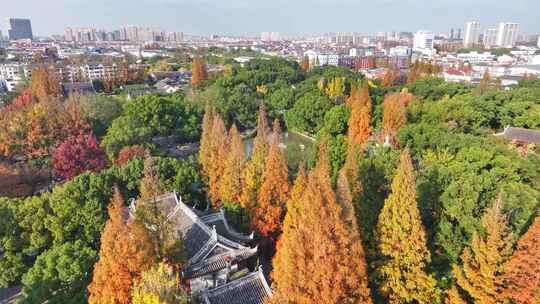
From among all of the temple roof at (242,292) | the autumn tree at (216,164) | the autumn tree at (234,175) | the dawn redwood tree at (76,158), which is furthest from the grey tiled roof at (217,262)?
the dawn redwood tree at (76,158)

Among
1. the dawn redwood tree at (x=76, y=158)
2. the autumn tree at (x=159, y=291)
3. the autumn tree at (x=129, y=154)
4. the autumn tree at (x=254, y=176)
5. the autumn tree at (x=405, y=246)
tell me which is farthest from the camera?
the autumn tree at (x=129, y=154)

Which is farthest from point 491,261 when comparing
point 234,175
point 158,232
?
point 234,175

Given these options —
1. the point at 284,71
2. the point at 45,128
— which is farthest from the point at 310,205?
the point at 284,71

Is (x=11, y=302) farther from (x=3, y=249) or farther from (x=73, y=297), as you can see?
(x=73, y=297)

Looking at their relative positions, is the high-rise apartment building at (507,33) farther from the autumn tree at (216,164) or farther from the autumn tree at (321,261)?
the autumn tree at (321,261)

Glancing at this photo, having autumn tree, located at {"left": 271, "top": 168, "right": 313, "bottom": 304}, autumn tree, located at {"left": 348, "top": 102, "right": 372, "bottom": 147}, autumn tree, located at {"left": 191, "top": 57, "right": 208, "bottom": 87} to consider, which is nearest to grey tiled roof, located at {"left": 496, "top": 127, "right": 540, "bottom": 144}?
autumn tree, located at {"left": 348, "top": 102, "right": 372, "bottom": 147}

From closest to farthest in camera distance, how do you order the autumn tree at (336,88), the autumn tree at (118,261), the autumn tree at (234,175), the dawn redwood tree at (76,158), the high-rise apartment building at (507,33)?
1. the autumn tree at (118,261)
2. the autumn tree at (234,175)
3. the dawn redwood tree at (76,158)
4. the autumn tree at (336,88)
5. the high-rise apartment building at (507,33)
